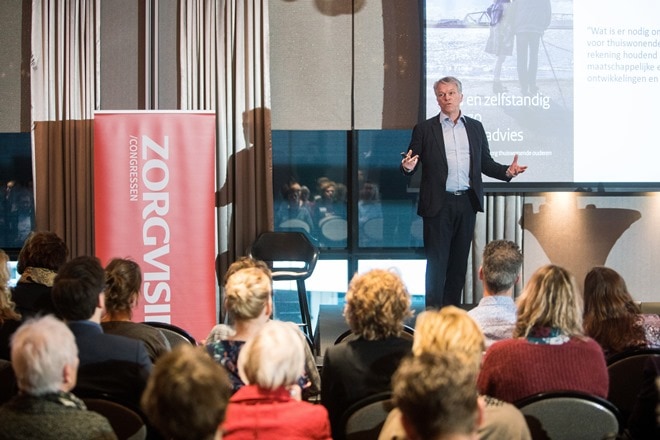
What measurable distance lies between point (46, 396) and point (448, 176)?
3752 millimetres

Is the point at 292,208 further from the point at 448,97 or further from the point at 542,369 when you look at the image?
the point at 542,369

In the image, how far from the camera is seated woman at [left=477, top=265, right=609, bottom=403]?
2730 mm

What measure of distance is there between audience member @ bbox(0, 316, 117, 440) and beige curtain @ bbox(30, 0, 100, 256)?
14.1 ft

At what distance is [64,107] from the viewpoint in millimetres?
6438

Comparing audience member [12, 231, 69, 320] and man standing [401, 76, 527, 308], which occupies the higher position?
man standing [401, 76, 527, 308]

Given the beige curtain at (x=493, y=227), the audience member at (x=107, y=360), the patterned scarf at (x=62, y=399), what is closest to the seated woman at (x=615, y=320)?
the audience member at (x=107, y=360)

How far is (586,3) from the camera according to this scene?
6.14 meters

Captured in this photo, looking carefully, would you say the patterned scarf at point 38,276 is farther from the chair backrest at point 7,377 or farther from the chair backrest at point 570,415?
the chair backrest at point 570,415

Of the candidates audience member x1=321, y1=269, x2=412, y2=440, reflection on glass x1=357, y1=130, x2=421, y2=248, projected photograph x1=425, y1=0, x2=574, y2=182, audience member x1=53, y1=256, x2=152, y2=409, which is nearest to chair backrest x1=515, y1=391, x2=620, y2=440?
audience member x1=321, y1=269, x2=412, y2=440

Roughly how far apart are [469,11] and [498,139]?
0.97 m

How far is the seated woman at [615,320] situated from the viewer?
3391 millimetres

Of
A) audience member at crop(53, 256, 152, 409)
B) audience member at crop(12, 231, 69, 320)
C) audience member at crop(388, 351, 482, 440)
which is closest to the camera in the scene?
audience member at crop(388, 351, 482, 440)

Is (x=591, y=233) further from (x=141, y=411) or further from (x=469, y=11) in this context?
(x=141, y=411)

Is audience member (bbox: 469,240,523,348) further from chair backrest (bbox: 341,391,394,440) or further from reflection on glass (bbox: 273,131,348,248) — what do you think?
reflection on glass (bbox: 273,131,348,248)
